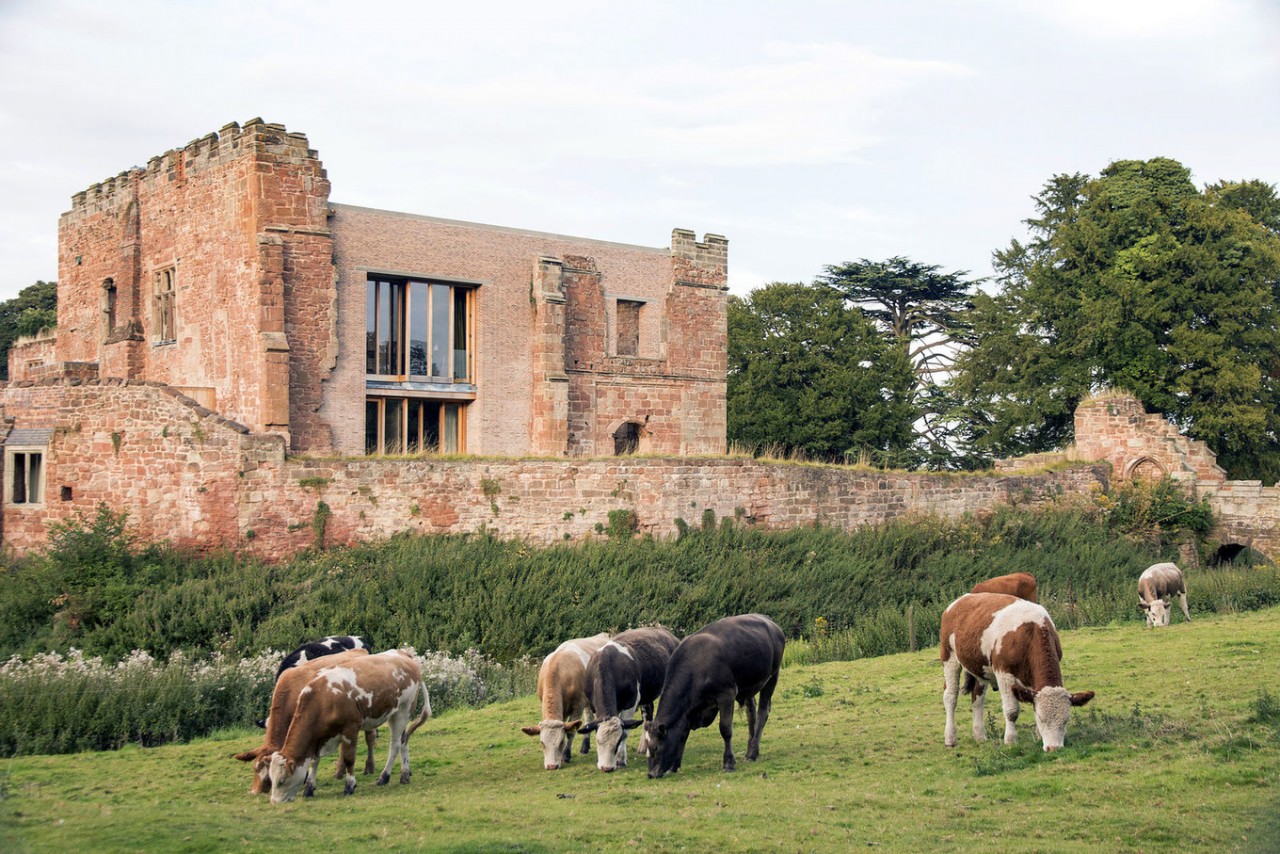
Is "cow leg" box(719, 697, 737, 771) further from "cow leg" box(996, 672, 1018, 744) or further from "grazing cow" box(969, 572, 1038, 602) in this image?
"grazing cow" box(969, 572, 1038, 602)

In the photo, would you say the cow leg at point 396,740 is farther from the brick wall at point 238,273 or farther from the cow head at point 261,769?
the brick wall at point 238,273

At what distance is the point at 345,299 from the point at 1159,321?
25394 millimetres

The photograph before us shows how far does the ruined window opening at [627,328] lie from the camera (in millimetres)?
34094

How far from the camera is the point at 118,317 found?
107ft

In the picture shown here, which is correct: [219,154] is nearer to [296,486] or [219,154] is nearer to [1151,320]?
[296,486]

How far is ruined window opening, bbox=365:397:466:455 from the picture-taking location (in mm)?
29750

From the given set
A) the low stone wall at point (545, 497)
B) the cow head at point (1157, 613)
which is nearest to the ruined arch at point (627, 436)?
the low stone wall at point (545, 497)

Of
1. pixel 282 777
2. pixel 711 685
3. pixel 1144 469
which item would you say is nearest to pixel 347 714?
pixel 282 777

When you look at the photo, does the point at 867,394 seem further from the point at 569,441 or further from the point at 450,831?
the point at 450,831

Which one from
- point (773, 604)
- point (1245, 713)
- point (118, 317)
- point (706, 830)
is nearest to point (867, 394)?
point (773, 604)

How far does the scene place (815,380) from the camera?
47375 millimetres

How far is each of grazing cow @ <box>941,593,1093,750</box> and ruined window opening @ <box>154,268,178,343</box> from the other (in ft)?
78.5

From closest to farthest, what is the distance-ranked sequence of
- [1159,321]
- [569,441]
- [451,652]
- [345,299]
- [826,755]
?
[826,755] < [451,652] < [345,299] < [569,441] < [1159,321]

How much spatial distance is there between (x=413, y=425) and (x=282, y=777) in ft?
66.0
